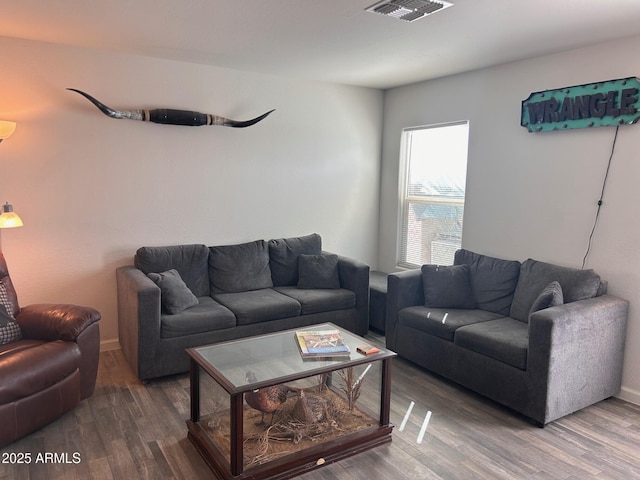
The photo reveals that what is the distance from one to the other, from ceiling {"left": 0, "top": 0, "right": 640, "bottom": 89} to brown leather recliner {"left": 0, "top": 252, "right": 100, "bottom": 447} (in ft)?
5.41

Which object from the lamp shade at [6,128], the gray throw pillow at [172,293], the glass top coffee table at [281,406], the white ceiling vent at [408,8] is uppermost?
the white ceiling vent at [408,8]

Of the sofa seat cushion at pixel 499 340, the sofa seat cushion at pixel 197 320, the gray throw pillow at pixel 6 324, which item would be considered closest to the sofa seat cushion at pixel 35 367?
the gray throw pillow at pixel 6 324

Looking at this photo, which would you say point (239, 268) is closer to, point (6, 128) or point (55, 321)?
point (55, 321)

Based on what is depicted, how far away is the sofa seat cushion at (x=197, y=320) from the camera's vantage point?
11.1ft

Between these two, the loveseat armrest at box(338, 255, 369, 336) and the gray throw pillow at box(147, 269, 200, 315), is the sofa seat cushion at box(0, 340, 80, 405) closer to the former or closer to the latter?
the gray throw pillow at box(147, 269, 200, 315)

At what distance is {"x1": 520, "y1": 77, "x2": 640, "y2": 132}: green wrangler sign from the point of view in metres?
3.16

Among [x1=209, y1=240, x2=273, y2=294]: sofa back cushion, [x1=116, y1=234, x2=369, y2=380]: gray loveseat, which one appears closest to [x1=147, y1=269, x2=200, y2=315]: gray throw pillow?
[x1=116, y1=234, x2=369, y2=380]: gray loveseat

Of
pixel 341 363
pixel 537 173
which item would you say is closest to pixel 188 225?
pixel 341 363

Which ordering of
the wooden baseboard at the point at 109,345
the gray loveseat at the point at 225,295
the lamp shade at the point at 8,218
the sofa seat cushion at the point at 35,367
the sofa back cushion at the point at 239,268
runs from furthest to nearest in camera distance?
the sofa back cushion at the point at 239,268 < the wooden baseboard at the point at 109,345 < the gray loveseat at the point at 225,295 < the lamp shade at the point at 8,218 < the sofa seat cushion at the point at 35,367

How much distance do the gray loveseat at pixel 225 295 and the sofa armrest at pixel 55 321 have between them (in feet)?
1.28

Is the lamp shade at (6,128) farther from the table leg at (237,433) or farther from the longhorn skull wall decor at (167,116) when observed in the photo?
the table leg at (237,433)

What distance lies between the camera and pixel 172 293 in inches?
139

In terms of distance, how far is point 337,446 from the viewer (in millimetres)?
2514

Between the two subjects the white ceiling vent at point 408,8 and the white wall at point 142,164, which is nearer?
the white ceiling vent at point 408,8
